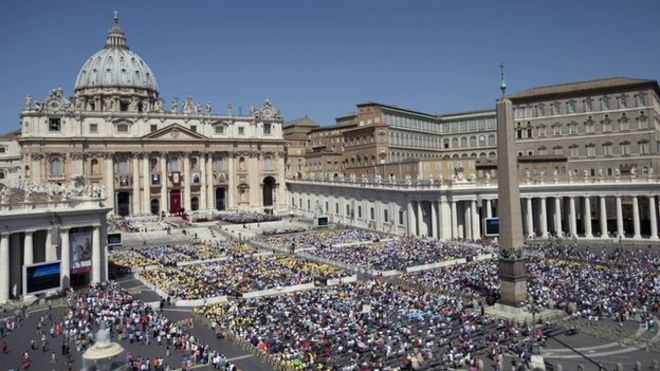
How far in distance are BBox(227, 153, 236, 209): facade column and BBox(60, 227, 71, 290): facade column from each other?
172ft

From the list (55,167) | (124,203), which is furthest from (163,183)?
(55,167)

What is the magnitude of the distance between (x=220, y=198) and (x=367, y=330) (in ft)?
228

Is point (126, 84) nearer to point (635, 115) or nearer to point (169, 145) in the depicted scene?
point (169, 145)

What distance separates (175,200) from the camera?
8581cm

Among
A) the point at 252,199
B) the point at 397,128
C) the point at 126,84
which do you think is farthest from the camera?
the point at 126,84

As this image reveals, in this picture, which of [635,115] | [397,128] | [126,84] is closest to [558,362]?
[635,115]

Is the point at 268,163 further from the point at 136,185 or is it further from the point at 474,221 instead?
the point at 474,221

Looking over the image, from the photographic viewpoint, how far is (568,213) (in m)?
55.8

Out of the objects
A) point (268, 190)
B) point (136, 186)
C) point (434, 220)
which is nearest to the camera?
point (434, 220)

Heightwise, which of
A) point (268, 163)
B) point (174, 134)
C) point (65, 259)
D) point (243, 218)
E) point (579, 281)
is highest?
point (174, 134)

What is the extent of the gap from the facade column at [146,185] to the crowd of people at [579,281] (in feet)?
185

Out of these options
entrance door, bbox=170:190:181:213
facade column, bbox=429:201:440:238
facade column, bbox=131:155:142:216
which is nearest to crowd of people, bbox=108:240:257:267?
facade column, bbox=429:201:440:238

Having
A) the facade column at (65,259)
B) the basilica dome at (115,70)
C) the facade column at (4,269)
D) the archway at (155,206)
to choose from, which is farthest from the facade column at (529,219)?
the basilica dome at (115,70)

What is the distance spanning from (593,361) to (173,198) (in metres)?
73.5
